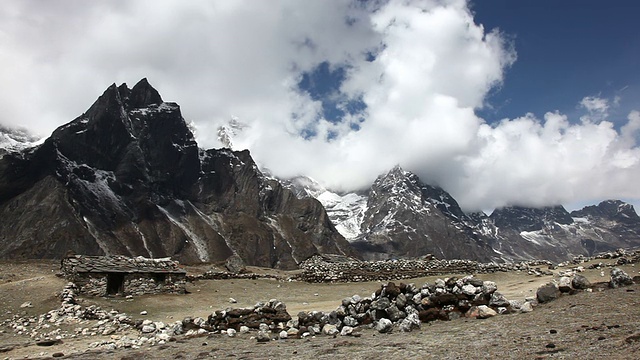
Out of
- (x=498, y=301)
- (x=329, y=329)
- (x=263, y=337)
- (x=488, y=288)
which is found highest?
(x=488, y=288)

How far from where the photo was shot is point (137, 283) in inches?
1219

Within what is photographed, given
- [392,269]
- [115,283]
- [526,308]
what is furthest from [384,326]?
[392,269]

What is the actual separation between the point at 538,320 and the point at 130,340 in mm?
14354

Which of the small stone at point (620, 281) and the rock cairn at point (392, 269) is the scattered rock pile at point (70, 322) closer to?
the small stone at point (620, 281)

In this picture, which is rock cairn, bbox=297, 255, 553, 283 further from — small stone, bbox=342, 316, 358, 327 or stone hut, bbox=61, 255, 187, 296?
small stone, bbox=342, 316, 358, 327

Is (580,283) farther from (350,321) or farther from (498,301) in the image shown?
(350,321)

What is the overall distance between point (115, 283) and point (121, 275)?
2.31 metres

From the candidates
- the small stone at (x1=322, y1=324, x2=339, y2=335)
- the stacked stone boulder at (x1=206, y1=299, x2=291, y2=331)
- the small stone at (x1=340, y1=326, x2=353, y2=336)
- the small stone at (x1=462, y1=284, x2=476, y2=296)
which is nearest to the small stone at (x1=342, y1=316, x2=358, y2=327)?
the small stone at (x1=322, y1=324, x2=339, y2=335)

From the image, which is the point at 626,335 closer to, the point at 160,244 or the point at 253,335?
the point at 253,335

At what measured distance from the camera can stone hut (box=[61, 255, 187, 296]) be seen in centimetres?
2900

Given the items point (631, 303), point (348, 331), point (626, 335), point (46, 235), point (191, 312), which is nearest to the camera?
point (626, 335)

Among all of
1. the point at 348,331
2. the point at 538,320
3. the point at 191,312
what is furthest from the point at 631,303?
the point at 191,312

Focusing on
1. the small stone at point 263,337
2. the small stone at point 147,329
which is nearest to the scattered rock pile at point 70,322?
the small stone at point 147,329

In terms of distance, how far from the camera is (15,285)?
2695 cm
